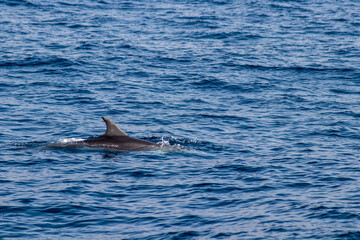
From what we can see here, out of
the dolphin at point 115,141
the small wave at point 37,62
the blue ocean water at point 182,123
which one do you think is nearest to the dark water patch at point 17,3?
the blue ocean water at point 182,123

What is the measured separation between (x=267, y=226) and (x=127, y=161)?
785cm

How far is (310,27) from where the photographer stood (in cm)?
5409

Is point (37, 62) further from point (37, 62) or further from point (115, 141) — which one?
point (115, 141)

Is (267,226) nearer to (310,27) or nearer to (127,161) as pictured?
(127,161)

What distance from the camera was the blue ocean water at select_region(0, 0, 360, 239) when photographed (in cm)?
1930

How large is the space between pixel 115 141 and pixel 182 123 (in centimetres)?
488

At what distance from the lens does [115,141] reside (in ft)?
86.5

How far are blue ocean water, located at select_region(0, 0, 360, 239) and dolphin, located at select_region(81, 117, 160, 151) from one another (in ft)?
1.64

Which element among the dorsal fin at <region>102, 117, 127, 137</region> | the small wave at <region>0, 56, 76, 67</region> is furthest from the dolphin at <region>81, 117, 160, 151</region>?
the small wave at <region>0, 56, 76, 67</region>

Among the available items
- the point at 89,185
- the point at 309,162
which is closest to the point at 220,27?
the point at 309,162

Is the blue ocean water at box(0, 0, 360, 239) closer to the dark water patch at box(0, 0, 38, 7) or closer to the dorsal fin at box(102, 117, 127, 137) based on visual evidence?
the dorsal fin at box(102, 117, 127, 137)

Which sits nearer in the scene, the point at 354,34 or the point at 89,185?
the point at 89,185

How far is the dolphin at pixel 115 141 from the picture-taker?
26.2 meters

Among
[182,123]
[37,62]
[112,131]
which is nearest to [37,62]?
[37,62]
